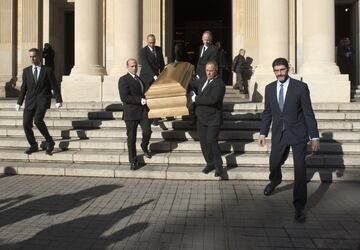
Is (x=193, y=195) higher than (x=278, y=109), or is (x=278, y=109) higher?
(x=278, y=109)

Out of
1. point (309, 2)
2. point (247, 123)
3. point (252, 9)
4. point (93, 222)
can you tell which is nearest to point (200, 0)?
point (252, 9)

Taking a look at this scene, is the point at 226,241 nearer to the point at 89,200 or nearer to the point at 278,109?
the point at 278,109

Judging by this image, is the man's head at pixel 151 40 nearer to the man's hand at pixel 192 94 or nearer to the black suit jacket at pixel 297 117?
the man's hand at pixel 192 94

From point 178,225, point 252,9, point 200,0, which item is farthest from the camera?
point 200,0

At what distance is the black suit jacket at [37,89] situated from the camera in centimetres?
930

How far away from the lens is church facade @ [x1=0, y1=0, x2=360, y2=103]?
1238 cm

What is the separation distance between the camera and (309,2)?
40.4 feet

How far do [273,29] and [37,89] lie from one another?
630 cm

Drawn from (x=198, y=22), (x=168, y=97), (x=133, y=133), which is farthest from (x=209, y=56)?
(x=198, y=22)

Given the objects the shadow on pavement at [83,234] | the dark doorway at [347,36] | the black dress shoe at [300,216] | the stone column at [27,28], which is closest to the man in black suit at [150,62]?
the shadow on pavement at [83,234]

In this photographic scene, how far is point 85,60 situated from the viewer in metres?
13.6

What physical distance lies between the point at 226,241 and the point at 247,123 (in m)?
4.98

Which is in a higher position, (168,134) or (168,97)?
(168,97)

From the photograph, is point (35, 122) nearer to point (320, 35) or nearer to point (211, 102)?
point (211, 102)
